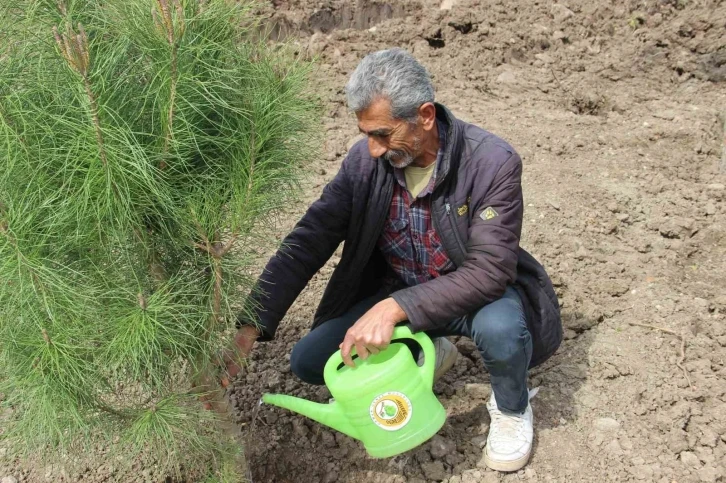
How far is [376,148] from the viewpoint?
223 cm

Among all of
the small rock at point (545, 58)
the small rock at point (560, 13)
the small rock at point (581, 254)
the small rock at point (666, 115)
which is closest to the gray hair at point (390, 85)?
the small rock at point (581, 254)

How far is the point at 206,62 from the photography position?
1655 millimetres

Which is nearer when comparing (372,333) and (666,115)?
(372,333)

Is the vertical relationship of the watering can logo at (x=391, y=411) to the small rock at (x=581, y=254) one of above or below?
above

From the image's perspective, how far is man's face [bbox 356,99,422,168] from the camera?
7.06 ft

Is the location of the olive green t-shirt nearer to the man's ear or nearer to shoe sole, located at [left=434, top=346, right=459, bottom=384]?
the man's ear

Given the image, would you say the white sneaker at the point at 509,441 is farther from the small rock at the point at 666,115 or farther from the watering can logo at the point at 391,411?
the small rock at the point at 666,115

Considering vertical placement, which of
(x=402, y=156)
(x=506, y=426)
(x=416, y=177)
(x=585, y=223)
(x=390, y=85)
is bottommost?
(x=585, y=223)

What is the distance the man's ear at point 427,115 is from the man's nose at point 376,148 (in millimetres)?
145

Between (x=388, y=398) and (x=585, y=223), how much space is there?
7.20 feet

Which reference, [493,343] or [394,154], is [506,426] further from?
[394,154]

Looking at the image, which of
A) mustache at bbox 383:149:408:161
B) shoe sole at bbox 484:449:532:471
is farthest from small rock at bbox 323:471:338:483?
mustache at bbox 383:149:408:161

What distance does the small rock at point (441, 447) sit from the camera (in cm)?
256

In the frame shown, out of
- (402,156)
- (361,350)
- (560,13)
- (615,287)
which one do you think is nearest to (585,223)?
(615,287)
